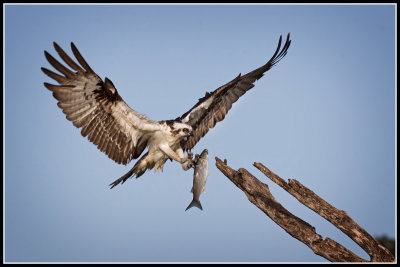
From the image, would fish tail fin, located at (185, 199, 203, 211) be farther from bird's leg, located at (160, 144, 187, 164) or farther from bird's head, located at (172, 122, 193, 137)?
bird's head, located at (172, 122, 193, 137)

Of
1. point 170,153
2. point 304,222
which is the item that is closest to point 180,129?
point 170,153

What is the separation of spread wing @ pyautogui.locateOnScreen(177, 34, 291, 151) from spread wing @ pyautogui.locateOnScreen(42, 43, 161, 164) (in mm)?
1324

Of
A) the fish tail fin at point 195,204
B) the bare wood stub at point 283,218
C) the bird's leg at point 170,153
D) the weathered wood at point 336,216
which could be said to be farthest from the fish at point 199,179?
the weathered wood at point 336,216

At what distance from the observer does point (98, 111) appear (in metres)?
8.17

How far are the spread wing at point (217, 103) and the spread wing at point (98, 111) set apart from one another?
4.34 ft

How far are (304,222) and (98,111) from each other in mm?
4323

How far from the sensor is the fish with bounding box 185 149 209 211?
791 cm

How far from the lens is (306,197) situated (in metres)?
7.05

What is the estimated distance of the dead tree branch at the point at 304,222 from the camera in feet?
21.3

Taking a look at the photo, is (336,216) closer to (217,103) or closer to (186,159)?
(186,159)

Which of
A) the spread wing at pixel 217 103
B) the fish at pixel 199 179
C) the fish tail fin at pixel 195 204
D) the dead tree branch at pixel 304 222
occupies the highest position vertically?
the spread wing at pixel 217 103

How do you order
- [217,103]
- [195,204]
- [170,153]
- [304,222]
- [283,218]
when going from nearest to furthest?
[304,222]
[283,218]
[195,204]
[170,153]
[217,103]

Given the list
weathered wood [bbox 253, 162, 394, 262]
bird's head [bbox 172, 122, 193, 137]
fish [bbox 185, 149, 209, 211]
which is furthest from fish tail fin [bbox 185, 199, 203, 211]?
bird's head [bbox 172, 122, 193, 137]

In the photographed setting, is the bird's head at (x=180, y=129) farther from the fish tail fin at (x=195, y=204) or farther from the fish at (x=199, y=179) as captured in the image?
the fish tail fin at (x=195, y=204)
